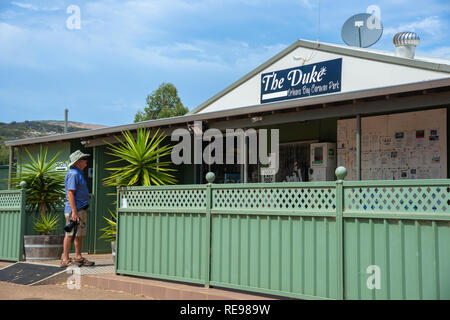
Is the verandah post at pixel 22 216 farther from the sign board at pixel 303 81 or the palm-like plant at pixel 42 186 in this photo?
the sign board at pixel 303 81

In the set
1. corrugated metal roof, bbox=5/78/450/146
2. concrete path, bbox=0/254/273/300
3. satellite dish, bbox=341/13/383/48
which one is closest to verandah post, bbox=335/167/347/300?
concrete path, bbox=0/254/273/300

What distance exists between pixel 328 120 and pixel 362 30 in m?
5.03

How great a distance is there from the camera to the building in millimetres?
8234

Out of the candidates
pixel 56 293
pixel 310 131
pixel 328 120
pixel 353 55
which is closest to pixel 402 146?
pixel 328 120

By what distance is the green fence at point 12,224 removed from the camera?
9.66m

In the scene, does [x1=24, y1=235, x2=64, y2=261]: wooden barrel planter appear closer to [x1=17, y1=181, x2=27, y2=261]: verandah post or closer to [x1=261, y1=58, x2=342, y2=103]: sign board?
[x1=17, y1=181, x2=27, y2=261]: verandah post

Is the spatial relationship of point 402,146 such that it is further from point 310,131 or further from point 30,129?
point 30,129

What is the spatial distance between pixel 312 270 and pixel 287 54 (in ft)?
32.0

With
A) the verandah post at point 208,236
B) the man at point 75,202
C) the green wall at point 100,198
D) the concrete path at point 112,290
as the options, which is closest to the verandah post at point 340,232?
the concrete path at point 112,290

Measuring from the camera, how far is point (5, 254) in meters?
9.95

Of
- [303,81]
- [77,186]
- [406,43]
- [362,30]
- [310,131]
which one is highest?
[362,30]

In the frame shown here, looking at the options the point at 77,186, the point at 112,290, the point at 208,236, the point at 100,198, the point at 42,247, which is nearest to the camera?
the point at 208,236

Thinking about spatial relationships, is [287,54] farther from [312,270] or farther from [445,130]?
[312,270]

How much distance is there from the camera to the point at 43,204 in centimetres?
994
